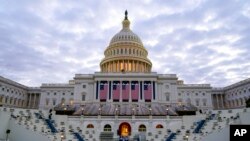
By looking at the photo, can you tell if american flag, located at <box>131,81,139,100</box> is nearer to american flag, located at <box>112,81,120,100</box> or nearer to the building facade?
the building facade

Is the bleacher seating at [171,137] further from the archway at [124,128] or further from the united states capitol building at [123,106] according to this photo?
the archway at [124,128]

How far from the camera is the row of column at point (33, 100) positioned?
404 feet

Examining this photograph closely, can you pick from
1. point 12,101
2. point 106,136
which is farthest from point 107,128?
point 12,101

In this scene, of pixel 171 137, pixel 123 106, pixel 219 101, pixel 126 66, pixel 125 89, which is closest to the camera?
pixel 171 137

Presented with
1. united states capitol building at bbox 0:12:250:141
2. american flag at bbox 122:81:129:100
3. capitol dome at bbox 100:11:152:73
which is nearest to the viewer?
united states capitol building at bbox 0:12:250:141

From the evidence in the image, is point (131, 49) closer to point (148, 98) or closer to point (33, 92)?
point (148, 98)

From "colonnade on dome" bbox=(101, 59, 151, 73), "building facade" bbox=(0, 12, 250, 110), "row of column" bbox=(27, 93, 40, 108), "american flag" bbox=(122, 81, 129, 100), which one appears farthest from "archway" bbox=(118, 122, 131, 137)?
"row of column" bbox=(27, 93, 40, 108)

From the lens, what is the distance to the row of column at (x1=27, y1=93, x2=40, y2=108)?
12312 cm

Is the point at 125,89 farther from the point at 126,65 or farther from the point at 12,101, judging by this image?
the point at 12,101

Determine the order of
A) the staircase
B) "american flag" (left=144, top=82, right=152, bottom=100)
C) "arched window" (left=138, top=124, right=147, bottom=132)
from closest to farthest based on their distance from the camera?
the staircase → "arched window" (left=138, top=124, right=147, bottom=132) → "american flag" (left=144, top=82, right=152, bottom=100)

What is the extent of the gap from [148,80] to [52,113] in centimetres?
4920

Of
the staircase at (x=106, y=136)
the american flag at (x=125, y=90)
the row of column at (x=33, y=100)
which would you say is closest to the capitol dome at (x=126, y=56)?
the american flag at (x=125, y=90)

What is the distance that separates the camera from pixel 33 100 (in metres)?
124

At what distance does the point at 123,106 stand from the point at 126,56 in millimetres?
41544
